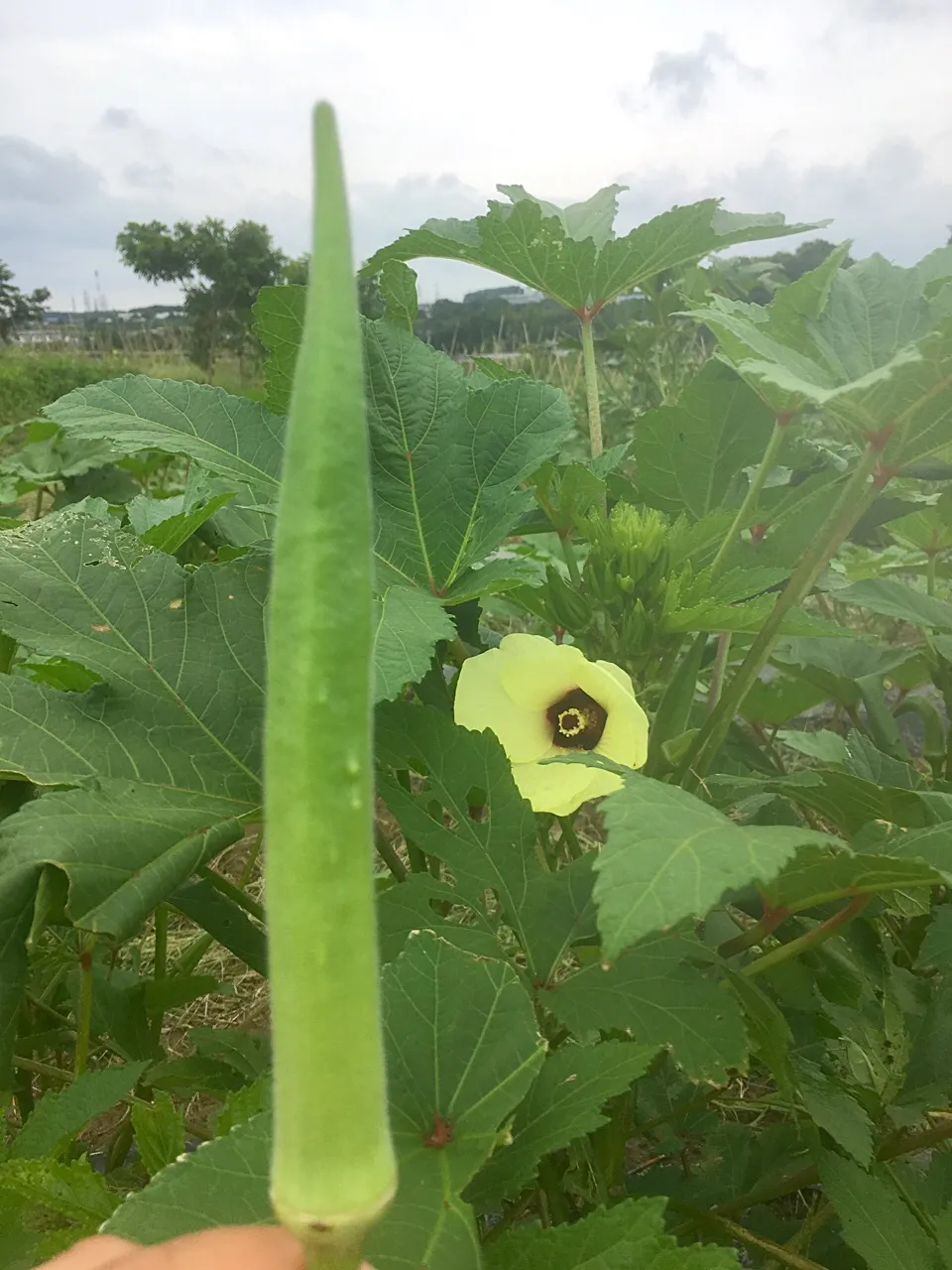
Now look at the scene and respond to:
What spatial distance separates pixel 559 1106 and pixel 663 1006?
0.11 m

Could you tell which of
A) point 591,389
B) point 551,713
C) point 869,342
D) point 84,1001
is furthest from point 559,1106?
point 591,389

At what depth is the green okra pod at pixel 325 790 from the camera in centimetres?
32

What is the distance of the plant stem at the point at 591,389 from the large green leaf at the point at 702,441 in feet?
0.23

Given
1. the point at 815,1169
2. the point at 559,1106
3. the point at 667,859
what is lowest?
the point at 815,1169

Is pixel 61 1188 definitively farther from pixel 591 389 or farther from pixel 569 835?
pixel 591 389

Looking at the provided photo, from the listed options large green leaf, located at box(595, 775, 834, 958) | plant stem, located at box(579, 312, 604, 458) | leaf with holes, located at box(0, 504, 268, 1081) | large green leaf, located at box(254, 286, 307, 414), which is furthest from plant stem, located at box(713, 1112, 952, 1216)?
large green leaf, located at box(254, 286, 307, 414)

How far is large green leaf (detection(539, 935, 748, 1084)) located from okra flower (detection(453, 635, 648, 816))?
138mm

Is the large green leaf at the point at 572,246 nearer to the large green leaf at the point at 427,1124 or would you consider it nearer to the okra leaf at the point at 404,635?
the okra leaf at the point at 404,635

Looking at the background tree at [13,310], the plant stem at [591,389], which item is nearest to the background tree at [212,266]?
the background tree at [13,310]

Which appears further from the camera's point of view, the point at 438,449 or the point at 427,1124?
the point at 438,449

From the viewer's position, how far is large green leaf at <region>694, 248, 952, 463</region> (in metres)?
0.72

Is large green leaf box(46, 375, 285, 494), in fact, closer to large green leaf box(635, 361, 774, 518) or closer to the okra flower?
the okra flower

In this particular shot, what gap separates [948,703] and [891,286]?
660mm

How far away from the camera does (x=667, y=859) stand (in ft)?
1.60
